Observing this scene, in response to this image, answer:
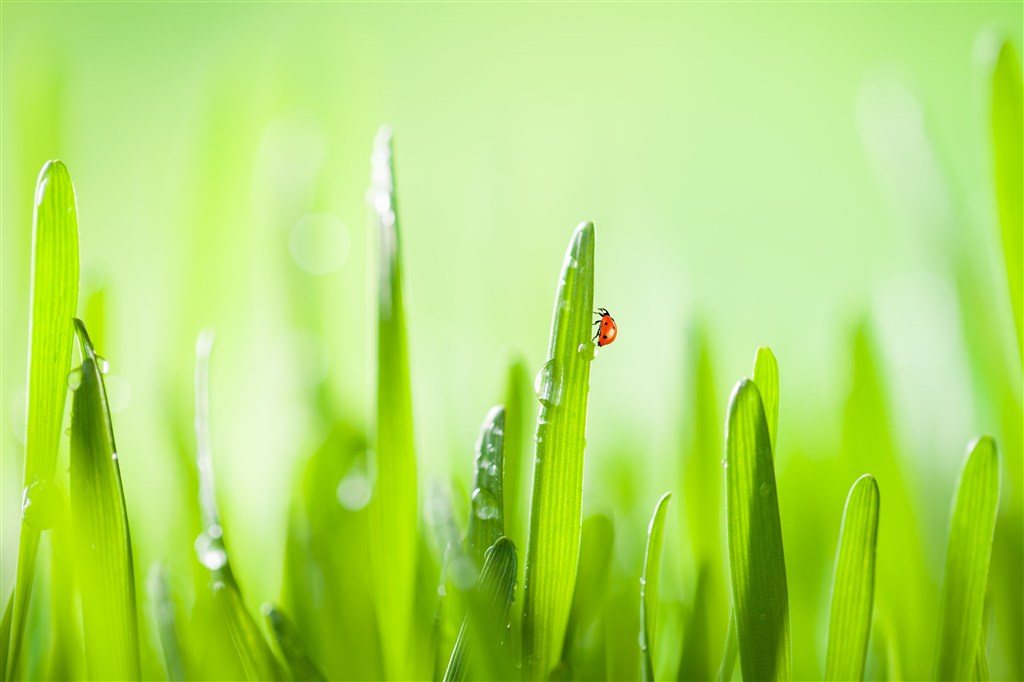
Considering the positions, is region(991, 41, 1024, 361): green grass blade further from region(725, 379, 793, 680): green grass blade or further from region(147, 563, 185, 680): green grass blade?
region(147, 563, 185, 680): green grass blade

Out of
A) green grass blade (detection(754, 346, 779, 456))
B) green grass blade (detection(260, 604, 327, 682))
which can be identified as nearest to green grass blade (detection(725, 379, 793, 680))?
green grass blade (detection(754, 346, 779, 456))

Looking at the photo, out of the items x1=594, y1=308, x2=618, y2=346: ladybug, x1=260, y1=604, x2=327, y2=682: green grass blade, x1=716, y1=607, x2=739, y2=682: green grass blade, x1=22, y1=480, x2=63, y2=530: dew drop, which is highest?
x1=594, y1=308, x2=618, y2=346: ladybug

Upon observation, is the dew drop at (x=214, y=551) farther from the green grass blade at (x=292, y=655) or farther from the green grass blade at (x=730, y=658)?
the green grass blade at (x=730, y=658)

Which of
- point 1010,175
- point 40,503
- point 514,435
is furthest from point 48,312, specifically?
point 1010,175

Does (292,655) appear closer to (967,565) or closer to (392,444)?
(392,444)

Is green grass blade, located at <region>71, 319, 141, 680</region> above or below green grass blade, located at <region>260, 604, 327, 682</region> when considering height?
above

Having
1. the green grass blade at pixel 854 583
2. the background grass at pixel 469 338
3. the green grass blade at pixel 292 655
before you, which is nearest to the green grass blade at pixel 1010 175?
the background grass at pixel 469 338
